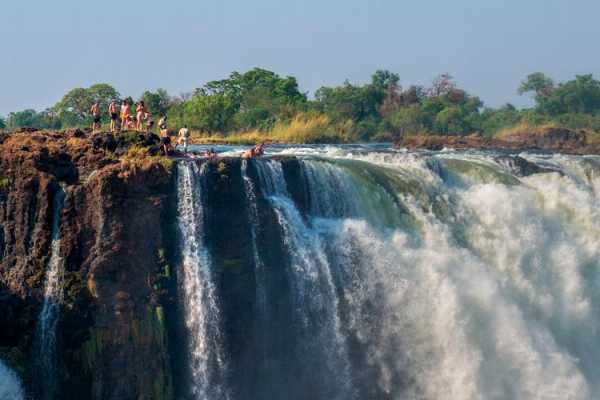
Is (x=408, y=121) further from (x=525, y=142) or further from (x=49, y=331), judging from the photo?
(x=49, y=331)

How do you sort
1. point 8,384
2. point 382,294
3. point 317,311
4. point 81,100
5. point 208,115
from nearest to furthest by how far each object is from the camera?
point 8,384 < point 317,311 < point 382,294 < point 208,115 < point 81,100

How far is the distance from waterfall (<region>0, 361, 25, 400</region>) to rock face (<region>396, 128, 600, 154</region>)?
21249 millimetres

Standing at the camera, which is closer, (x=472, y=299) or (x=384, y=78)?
(x=472, y=299)

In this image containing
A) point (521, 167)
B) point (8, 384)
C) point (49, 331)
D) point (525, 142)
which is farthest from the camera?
point (525, 142)

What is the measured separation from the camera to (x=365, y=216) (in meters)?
19.2

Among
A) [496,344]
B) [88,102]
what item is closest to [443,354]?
[496,344]

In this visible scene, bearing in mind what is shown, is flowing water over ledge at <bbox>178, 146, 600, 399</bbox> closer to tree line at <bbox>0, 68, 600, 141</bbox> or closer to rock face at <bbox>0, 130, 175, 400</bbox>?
rock face at <bbox>0, 130, 175, 400</bbox>

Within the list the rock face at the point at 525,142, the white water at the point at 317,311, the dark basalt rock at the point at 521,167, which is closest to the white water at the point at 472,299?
the white water at the point at 317,311

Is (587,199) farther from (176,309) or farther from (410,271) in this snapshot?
(176,309)

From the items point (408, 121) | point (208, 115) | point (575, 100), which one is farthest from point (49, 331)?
point (575, 100)

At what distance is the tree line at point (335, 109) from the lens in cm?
4316

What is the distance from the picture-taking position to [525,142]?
41312mm

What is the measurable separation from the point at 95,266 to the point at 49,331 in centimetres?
129

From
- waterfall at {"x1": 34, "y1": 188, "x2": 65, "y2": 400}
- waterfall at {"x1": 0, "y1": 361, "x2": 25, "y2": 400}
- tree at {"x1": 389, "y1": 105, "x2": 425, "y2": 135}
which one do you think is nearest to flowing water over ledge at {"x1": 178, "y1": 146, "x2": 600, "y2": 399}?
waterfall at {"x1": 34, "y1": 188, "x2": 65, "y2": 400}
